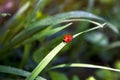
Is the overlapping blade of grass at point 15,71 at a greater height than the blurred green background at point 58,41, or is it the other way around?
the blurred green background at point 58,41

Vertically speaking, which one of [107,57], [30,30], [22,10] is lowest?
[30,30]

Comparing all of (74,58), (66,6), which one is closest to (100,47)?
(74,58)

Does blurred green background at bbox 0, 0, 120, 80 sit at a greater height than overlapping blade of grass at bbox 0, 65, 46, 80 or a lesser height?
greater

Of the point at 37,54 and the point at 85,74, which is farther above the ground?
the point at 85,74

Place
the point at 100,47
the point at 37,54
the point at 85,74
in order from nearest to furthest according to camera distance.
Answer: the point at 37,54 → the point at 85,74 → the point at 100,47

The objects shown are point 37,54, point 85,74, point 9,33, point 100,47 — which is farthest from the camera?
point 100,47

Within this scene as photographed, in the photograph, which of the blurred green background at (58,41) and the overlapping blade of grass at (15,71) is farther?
the blurred green background at (58,41)

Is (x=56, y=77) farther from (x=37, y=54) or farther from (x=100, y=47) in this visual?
(x=100, y=47)

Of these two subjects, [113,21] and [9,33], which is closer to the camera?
[9,33]
